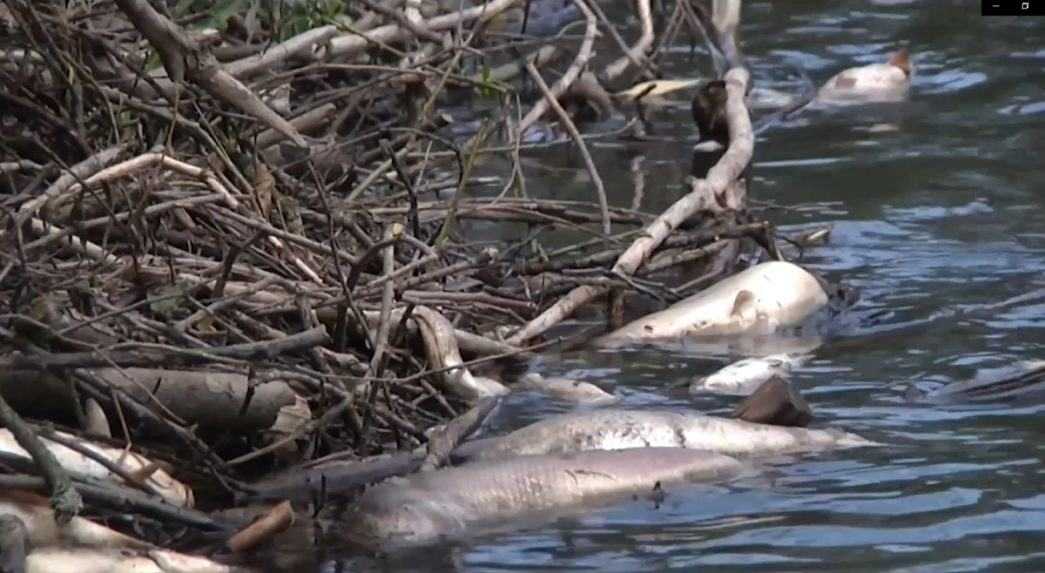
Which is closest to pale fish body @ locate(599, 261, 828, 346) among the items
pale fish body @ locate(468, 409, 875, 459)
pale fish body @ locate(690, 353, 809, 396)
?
pale fish body @ locate(690, 353, 809, 396)

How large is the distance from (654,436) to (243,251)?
113 centimetres

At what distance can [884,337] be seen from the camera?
23.1ft

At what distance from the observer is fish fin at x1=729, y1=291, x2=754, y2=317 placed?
7.19 m

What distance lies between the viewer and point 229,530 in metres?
5.02

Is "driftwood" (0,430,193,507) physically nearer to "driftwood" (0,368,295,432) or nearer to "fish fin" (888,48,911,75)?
"driftwood" (0,368,295,432)

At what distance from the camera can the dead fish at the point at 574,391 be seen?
6.36 m

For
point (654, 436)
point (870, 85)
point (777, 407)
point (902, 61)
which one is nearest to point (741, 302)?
point (777, 407)

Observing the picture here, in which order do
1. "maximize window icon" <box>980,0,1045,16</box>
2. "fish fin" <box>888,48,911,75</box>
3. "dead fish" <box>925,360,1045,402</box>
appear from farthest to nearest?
"maximize window icon" <box>980,0,1045,16</box>, "fish fin" <box>888,48,911,75</box>, "dead fish" <box>925,360,1045,402</box>

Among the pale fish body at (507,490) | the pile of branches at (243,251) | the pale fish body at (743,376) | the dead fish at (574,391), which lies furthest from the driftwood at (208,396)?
the pale fish body at (743,376)

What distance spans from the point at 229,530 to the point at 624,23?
29.1ft

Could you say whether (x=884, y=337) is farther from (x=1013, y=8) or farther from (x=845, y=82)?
(x=1013, y=8)

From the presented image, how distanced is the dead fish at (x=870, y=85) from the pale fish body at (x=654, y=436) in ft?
19.1

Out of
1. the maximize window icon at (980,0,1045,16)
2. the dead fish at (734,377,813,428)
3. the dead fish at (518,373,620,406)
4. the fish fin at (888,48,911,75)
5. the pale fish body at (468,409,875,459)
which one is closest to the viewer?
the pale fish body at (468,409,875,459)

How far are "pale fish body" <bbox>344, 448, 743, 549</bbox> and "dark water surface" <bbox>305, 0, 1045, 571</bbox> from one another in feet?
0.23
